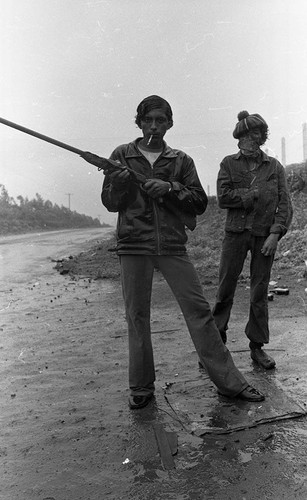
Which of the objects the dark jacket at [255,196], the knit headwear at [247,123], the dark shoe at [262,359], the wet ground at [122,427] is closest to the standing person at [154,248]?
the wet ground at [122,427]

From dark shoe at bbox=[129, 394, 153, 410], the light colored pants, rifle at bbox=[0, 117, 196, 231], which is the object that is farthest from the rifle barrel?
dark shoe at bbox=[129, 394, 153, 410]

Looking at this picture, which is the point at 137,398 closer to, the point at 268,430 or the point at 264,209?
the point at 268,430

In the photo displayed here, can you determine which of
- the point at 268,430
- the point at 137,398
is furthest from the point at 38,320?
the point at 268,430

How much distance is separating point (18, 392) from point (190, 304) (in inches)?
62.8

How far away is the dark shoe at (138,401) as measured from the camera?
347cm

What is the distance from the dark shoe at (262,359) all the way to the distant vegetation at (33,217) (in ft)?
88.8

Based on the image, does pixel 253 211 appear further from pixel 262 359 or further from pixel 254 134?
pixel 262 359

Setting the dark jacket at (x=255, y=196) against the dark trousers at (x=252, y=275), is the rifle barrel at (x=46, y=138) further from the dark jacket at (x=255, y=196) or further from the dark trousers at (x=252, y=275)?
the dark trousers at (x=252, y=275)

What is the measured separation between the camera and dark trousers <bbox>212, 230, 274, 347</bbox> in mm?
4191

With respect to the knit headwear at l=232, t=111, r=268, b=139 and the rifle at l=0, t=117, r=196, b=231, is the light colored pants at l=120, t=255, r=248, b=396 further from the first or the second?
the knit headwear at l=232, t=111, r=268, b=139

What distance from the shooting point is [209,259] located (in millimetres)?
12359

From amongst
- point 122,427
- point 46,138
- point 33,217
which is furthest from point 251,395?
point 33,217

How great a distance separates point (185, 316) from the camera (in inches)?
140

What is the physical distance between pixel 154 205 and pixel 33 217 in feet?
124
